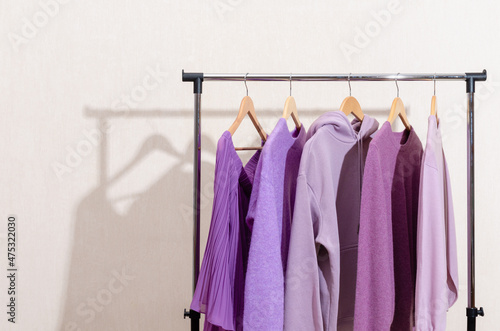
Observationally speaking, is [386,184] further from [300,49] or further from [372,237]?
[300,49]

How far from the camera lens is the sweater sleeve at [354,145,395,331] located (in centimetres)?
116

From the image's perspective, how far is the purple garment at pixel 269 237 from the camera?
115cm

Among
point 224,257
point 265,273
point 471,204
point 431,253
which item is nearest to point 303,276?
point 265,273

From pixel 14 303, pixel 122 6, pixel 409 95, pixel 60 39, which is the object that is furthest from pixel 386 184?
pixel 14 303

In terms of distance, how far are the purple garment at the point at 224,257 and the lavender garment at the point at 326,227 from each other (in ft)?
0.51

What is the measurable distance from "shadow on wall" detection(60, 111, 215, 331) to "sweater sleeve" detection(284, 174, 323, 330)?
728 millimetres
